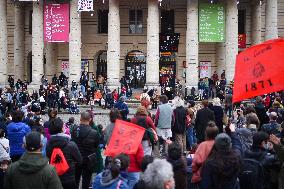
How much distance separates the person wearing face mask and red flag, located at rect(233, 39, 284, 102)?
105 cm

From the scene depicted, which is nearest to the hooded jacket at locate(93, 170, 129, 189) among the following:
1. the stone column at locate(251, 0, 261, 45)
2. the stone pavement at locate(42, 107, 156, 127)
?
the stone pavement at locate(42, 107, 156, 127)

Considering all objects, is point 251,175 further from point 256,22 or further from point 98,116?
point 256,22

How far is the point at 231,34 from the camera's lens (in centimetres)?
4169

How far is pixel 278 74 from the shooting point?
10125 mm

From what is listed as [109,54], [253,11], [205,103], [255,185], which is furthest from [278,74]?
[253,11]

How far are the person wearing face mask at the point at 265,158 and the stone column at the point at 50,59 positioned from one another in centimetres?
3771

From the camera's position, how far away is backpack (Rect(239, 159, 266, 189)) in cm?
924

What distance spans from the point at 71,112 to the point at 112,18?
917cm

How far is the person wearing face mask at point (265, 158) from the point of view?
9.50 m

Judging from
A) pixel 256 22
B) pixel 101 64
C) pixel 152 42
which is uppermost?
pixel 256 22

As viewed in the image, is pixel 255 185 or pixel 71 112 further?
pixel 71 112

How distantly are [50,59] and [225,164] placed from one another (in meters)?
39.1

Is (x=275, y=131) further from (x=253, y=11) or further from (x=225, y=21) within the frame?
(x=253, y=11)

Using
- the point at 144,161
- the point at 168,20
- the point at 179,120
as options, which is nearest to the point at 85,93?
the point at 168,20
